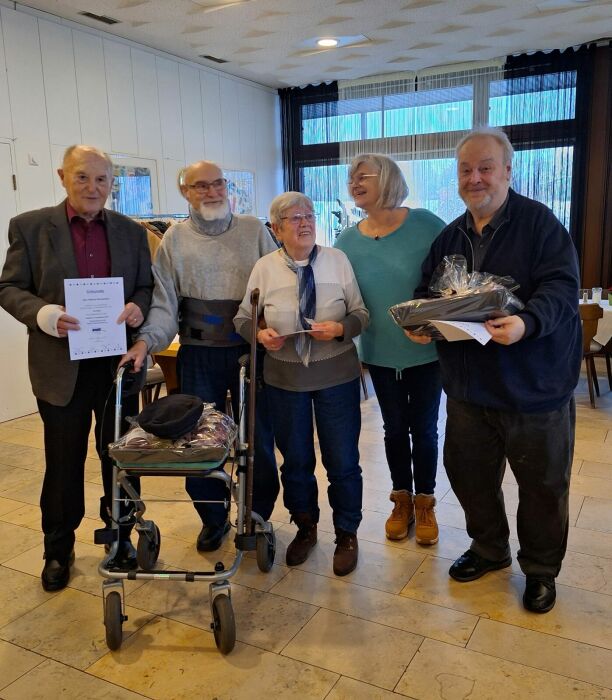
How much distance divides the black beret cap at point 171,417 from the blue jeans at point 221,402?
41 centimetres

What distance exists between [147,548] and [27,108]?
4.18 metres

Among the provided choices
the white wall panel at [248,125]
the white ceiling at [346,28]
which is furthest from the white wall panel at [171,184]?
the white wall panel at [248,125]

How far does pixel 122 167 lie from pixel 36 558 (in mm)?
4277

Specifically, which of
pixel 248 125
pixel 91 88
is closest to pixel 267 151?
pixel 248 125

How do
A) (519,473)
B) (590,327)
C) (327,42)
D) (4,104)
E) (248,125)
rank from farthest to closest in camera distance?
1. (248,125)
2. (327,42)
3. (4,104)
4. (590,327)
5. (519,473)

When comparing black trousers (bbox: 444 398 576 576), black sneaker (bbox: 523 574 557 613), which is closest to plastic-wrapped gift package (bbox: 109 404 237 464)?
black trousers (bbox: 444 398 576 576)

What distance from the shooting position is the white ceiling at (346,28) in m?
5.10

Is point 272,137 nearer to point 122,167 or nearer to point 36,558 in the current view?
point 122,167

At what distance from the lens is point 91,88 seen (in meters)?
5.66

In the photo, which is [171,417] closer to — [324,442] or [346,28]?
[324,442]

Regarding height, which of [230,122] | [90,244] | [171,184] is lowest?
[90,244]

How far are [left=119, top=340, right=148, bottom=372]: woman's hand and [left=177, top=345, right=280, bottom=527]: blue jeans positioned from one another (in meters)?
0.26

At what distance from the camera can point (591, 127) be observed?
665 cm

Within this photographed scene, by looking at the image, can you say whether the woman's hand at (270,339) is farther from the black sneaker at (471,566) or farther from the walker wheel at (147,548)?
the black sneaker at (471,566)
